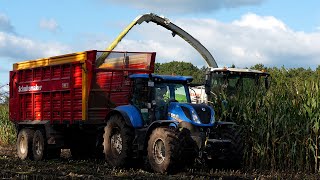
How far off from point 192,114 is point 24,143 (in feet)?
20.1

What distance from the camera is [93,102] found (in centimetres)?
1173

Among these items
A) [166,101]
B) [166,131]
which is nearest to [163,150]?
[166,131]

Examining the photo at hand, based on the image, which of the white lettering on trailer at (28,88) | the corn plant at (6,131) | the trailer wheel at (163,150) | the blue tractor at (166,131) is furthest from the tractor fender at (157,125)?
the corn plant at (6,131)

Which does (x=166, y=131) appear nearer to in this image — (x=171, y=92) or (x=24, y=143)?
(x=171, y=92)

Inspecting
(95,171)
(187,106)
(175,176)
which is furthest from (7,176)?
(187,106)

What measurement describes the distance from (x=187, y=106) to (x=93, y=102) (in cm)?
280

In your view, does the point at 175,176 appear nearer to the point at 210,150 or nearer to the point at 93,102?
the point at 210,150

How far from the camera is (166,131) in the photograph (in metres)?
9.27

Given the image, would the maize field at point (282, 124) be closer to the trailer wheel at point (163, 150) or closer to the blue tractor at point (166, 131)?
the blue tractor at point (166, 131)

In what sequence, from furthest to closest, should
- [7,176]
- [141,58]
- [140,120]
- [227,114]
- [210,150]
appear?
[141,58] → [227,114] → [140,120] → [210,150] → [7,176]

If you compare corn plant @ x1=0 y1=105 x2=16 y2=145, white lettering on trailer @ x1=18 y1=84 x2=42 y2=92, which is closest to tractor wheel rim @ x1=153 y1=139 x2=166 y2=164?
white lettering on trailer @ x1=18 y1=84 x2=42 y2=92

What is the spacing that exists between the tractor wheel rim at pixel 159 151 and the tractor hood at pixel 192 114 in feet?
2.05

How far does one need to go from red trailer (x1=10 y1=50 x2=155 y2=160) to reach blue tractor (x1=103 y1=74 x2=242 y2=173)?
2.63 feet

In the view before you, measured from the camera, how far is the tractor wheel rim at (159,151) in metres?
9.51
